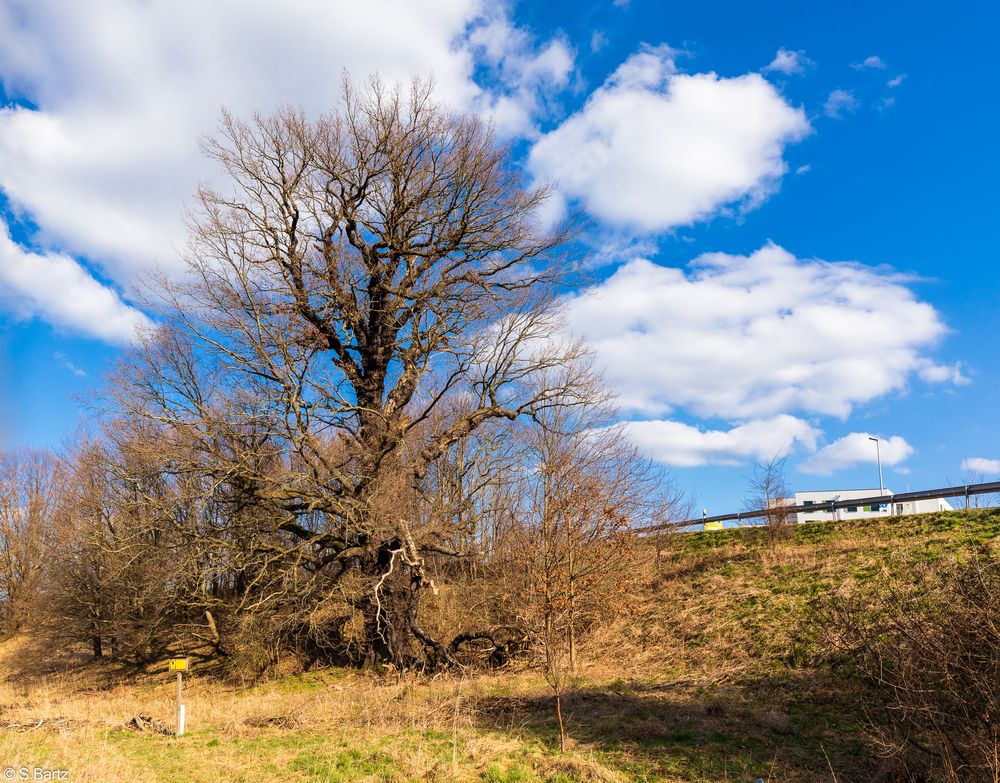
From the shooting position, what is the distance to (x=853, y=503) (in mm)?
21000

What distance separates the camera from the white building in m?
23.8

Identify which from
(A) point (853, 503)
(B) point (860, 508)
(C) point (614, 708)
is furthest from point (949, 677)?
(B) point (860, 508)

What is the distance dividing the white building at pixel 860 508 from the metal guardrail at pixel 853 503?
0.26 m

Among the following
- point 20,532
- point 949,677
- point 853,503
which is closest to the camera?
point 949,677

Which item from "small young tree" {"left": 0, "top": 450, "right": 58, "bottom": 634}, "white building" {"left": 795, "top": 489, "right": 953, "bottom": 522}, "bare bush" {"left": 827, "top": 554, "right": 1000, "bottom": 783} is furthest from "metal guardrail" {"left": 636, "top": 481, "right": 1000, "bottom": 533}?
"small young tree" {"left": 0, "top": 450, "right": 58, "bottom": 634}

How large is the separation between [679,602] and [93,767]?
15818 mm

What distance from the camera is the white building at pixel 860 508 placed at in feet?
77.9

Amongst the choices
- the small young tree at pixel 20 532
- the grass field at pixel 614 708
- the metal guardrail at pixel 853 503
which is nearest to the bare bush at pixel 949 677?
the grass field at pixel 614 708

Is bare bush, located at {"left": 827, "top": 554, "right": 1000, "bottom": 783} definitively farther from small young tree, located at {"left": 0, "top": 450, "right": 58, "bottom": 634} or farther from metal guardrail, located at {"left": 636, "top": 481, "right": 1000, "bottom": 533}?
small young tree, located at {"left": 0, "top": 450, "right": 58, "bottom": 634}

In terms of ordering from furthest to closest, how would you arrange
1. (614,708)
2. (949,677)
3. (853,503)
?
(853,503)
(614,708)
(949,677)

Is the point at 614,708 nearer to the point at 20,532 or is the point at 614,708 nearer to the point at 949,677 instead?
the point at 949,677

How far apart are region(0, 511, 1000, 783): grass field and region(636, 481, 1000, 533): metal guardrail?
3.16ft

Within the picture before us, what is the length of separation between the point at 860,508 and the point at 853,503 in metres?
18.8

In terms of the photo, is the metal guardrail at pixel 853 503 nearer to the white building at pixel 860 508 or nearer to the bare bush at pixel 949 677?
the white building at pixel 860 508
